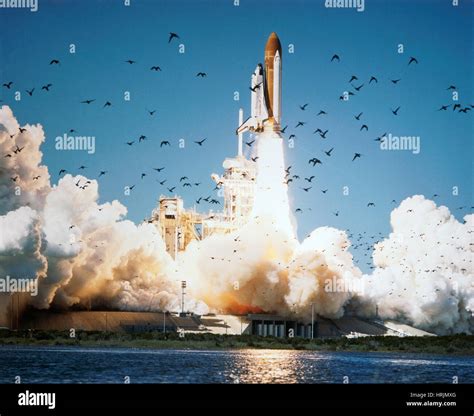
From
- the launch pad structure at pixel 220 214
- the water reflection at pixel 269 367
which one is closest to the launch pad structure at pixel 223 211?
the launch pad structure at pixel 220 214

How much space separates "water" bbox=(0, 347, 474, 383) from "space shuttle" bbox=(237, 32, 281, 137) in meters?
26.9

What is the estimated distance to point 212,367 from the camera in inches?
3196

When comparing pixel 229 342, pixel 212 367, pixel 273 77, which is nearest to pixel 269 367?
pixel 212 367

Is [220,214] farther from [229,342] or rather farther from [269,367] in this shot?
[269,367]

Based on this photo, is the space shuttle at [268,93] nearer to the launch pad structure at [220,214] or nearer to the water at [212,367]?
the launch pad structure at [220,214]

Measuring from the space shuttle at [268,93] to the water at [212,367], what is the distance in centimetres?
2690

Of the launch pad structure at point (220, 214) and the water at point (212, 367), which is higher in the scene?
the launch pad structure at point (220, 214)

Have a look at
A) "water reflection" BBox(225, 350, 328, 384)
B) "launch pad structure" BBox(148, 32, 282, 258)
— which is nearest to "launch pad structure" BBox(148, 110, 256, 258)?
"launch pad structure" BBox(148, 32, 282, 258)

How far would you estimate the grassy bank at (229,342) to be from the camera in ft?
365

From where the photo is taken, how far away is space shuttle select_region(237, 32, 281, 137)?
116 meters

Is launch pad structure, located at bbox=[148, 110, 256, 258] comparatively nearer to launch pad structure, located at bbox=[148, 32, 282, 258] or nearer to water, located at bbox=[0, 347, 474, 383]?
launch pad structure, located at bbox=[148, 32, 282, 258]

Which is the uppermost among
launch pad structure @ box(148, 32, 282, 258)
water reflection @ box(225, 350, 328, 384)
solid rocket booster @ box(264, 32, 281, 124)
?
solid rocket booster @ box(264, 32, 281, 124)
